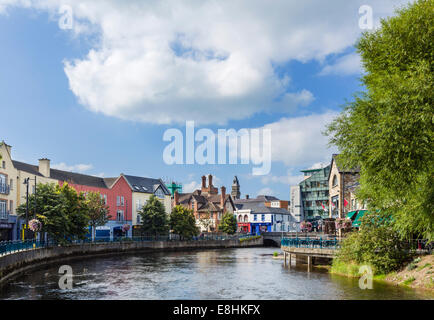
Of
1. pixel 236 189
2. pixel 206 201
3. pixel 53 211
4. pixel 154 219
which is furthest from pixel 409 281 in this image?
pixel 236 189

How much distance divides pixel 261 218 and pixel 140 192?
47865 millimetres

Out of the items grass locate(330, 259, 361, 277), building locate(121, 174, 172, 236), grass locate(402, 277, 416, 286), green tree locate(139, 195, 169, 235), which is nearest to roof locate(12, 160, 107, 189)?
building locate(121, 174, 172, 236)

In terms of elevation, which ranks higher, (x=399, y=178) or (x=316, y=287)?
(x=399, y=178)

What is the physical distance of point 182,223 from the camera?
89.6 meters

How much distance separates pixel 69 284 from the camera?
33.8m

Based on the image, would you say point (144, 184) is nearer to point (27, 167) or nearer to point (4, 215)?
point (27, 167)

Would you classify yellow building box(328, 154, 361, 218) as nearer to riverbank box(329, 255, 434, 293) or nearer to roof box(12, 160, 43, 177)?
riverbank box(329, 255, 434, 293)

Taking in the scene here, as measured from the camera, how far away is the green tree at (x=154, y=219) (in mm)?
84750
